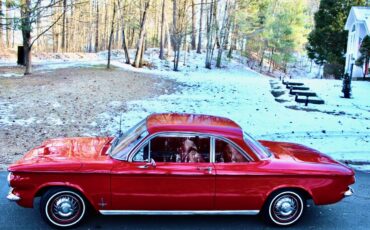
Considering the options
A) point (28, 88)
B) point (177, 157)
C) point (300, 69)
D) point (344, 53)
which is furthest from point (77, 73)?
point (300, 69)

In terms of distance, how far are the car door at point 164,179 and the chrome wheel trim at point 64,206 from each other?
454 millimetres

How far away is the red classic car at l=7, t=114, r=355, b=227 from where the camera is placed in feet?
14.7

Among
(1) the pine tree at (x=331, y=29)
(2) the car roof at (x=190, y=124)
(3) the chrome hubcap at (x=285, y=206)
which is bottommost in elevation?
(3) the chrome hubcap at (x=285, y=206)

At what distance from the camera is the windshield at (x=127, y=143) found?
15.2 ft

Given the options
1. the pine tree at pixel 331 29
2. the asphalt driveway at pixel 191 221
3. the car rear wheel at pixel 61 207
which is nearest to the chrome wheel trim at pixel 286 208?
the asphalt driveway at pixel 191 221

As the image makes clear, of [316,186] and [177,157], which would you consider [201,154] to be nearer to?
[177,157]

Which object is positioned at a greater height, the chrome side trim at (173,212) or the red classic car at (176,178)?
the red classic car at (176,178)

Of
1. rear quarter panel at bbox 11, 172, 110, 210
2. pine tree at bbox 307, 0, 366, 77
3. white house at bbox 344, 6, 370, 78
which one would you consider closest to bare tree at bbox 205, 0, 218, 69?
pine tree at bbox 307, 0, 366, 77

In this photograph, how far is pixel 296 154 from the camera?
532 centimetres

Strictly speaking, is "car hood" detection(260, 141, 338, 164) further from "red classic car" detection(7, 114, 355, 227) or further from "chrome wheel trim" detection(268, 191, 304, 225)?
"chrome wheel trim" detection(268, 191, 304, 225)

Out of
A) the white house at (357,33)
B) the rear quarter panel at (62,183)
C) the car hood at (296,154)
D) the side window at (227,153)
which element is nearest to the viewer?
the rear quarter panel at (62,183)

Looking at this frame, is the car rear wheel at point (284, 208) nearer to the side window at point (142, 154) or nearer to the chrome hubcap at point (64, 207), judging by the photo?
the side window at point (142, 154)

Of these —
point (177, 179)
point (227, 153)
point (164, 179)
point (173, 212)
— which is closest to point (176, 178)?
point (177, 179)

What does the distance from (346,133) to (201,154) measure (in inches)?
274
